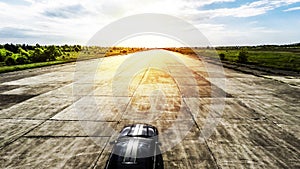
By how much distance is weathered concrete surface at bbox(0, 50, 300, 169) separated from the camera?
10578mm

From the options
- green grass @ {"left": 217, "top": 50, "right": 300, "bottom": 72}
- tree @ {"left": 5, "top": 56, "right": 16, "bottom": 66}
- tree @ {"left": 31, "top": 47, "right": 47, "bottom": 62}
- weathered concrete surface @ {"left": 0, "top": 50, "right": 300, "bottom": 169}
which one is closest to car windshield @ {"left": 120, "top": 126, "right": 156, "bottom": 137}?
weathered concrete surface @ {"left": 0, "top": 50, "right": 300, "bottom": 169}

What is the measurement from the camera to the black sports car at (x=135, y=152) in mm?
7285

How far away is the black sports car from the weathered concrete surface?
6.72ft

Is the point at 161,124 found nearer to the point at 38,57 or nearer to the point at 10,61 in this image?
the point at 10,61

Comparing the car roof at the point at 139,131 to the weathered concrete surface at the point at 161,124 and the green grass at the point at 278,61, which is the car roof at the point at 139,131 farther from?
the green grass at the point at 278,61

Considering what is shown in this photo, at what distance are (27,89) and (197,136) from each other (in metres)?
20.5

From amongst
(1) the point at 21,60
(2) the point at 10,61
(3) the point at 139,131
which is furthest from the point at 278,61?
(2) the point at 10,61

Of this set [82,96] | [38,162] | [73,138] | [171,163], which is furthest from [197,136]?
[82,96]

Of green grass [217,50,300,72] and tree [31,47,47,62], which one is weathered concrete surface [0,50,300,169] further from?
tree [31,47,47,62]

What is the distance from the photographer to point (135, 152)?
754 centimetres

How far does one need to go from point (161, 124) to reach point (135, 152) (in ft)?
24.8

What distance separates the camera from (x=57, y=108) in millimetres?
18750

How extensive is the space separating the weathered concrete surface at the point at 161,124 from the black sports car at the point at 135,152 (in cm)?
205

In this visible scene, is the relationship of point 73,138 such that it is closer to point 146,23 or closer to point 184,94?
point 184,94
